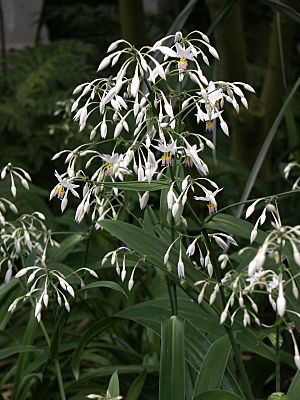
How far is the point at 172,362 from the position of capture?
1208 mm

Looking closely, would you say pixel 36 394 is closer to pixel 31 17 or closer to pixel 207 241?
pixel 207 241

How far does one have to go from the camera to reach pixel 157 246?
131cm

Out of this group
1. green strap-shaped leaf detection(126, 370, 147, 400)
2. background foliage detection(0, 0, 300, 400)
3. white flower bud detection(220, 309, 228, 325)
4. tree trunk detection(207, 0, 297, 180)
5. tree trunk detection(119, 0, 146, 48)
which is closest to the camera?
white flower bud detection(220, 309, 228, 325)

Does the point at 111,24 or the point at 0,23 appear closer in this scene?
the point at 111,24

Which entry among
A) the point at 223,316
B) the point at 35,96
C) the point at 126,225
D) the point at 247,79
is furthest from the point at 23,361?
the point at 35,96

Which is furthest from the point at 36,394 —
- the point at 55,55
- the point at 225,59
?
the point at 55,55

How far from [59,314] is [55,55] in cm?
244

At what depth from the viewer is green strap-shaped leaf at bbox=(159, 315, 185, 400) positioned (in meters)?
1.19

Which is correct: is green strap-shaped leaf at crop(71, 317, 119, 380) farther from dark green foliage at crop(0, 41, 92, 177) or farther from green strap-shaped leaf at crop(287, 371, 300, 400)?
dark green foliage at crop(0, 41, 92, 177)

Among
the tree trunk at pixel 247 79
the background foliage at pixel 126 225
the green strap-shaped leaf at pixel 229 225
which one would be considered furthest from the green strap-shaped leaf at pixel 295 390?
the tree trunk at pixel 247 79

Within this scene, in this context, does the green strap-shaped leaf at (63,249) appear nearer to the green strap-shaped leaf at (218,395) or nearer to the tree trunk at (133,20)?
the green strap-shaped leaf at (218,395)

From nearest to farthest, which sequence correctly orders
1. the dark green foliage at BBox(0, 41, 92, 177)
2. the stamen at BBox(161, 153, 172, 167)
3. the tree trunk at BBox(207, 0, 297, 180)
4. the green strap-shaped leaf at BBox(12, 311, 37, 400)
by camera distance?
1. the stamen at BBox(161, 153, 172, 167)
2. the green strap-shaped leaf at BBox(12, 311, 37, 400)
3. the tree trunk at BBox(207, 0, 297, 180)
4. the dark green foliage at BBox(0, 41, 92, 177)

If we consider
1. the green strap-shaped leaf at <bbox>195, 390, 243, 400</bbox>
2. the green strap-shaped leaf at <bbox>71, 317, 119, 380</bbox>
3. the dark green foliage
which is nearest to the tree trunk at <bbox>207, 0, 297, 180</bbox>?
the dark green foliage

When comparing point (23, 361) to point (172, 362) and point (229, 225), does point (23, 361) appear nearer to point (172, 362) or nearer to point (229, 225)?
point (172, 362)
